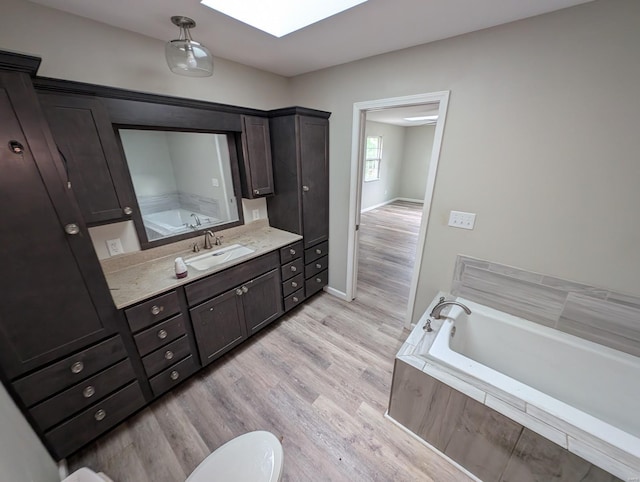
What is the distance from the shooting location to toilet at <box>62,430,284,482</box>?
0.95 meters

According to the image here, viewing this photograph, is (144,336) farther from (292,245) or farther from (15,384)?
(292,245)

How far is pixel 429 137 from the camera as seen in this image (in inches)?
277

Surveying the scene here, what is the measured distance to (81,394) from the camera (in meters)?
1.25

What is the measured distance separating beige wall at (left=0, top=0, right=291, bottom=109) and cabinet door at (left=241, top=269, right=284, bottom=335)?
5.16ft

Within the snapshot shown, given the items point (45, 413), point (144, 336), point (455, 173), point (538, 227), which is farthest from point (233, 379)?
point (538, 227)

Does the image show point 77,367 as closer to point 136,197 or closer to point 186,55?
point 136,197

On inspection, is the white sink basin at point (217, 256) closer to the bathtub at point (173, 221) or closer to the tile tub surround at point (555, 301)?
A: the bathtub at point (173, 221)

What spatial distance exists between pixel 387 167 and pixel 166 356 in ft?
22.6

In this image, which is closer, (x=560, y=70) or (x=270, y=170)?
(x=560, y=70)

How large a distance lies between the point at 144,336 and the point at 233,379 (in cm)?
73

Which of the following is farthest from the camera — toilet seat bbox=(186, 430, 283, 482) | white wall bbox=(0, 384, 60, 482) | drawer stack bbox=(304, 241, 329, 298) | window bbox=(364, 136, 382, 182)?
window bbox=(364, 136, 382, 182)

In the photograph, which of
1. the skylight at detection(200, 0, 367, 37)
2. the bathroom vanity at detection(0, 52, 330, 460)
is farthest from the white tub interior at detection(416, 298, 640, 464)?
the skylight at detection(200, 0, 367, 37)

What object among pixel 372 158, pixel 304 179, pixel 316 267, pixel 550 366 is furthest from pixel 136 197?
pixel 372 158

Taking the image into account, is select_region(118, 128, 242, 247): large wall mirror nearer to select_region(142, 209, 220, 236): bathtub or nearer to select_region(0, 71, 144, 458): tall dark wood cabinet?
select_region(142, 209, 220, 236): bathtub
